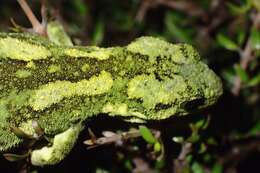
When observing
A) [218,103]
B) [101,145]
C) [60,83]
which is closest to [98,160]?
[101,145]

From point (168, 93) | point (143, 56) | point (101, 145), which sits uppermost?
point (143, 56)

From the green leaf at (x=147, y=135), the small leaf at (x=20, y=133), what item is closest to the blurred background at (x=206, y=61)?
the green leaf at (x=147, y=135)

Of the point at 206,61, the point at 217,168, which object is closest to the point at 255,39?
the point at 206,61

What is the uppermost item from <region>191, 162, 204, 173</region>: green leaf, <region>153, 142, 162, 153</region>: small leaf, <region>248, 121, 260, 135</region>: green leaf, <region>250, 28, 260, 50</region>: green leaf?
<region>250, 28, 260, 50</region>: green leaf

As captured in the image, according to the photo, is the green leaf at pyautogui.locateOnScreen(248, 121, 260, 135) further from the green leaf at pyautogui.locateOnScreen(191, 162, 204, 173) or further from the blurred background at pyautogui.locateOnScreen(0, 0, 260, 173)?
the green leaf at pyautogui.locateOnScreen(191, 162, 204, 173)

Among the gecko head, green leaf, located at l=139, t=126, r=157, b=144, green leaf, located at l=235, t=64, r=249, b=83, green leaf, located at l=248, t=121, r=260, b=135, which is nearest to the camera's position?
green leaf, located at l=139, t=126, r=157, b=144

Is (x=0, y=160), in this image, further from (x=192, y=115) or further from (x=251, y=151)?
(x=251, y=151)

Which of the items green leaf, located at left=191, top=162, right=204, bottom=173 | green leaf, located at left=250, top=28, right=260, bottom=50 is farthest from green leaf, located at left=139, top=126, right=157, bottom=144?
green leaf, located at left=250, top=28, right=260, bottom=50
